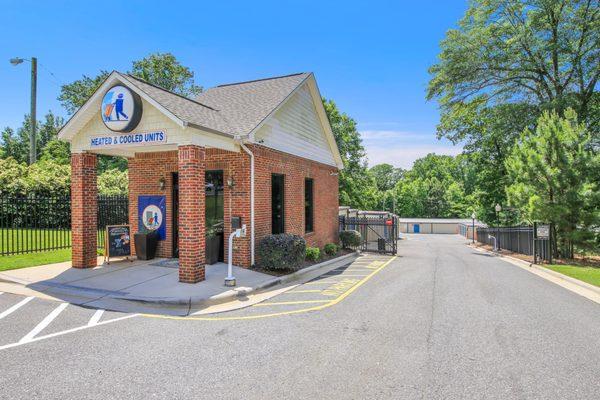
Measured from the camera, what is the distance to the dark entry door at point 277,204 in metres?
12.1

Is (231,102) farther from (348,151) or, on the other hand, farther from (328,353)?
(348,151)

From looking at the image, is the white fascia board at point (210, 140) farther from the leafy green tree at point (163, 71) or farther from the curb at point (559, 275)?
the leafy green tree at point (163, 71)

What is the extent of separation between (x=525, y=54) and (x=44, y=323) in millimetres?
27262

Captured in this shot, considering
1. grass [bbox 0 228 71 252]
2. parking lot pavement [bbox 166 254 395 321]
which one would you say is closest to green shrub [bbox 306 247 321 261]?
→ parking lot pavement [bbox 166 254 395 321]

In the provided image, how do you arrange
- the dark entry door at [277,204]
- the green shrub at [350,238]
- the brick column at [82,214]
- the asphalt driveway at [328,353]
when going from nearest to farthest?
the asphalt driveway at [328,353] < the brick column at [82,214] < the dark entry door at [277,204] < the green shrub at [350,238]

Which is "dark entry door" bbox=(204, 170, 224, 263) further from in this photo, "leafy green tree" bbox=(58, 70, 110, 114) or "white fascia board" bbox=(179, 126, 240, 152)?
"leafy green tree" bbox=(58, 70, 110, 114)

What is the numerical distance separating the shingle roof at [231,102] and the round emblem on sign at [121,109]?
0.34m

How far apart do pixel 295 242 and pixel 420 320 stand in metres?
4.53

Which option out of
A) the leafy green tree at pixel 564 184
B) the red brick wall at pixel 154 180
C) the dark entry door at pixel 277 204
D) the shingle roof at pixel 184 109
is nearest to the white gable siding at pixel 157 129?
the shingle roof at pixel 184 109

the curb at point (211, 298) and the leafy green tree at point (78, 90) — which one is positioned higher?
the leafy green tree at point (78, 90)

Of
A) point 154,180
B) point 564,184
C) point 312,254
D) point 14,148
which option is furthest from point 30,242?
point 14,148

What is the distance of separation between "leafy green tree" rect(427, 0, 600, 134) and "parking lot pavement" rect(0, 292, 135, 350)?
23.7m

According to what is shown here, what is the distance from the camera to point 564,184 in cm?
1526

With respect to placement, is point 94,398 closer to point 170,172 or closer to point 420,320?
point 420,320
